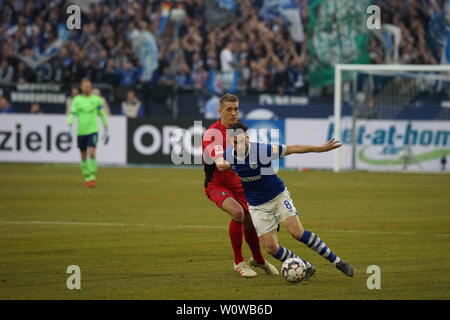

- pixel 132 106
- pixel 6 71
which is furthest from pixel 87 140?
pixel 6 71

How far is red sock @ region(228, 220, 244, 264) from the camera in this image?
35.1ft

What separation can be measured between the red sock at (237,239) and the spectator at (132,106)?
1875 cm

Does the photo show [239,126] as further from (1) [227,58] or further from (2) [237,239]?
(1) [227,58]

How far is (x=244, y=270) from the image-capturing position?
10.5 meters

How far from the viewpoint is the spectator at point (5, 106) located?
97.3 ft

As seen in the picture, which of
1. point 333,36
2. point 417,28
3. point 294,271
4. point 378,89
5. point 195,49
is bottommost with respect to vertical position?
point 294,271

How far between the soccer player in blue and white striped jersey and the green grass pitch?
36 centimetres

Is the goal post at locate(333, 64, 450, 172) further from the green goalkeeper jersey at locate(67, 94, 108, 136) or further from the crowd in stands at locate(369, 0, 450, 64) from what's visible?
the green goalkeeper jersey at locate(67, 94, 108, 136)

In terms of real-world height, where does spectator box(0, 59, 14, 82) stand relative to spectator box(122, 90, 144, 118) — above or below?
above

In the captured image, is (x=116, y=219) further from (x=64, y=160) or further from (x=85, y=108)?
(x=64, y=160)

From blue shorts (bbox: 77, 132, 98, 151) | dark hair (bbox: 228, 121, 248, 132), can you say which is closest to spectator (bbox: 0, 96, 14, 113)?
blue shorts (bbox: 77, 132, 98, 151)

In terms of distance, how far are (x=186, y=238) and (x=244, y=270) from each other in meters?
3.22

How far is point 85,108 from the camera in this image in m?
22.8
